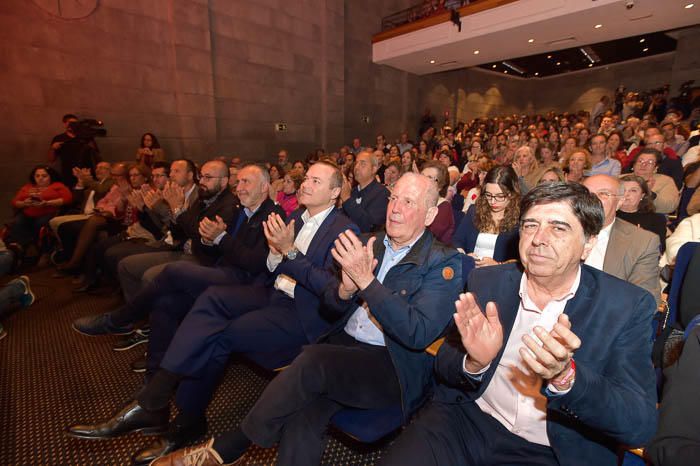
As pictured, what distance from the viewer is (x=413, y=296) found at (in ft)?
5.01

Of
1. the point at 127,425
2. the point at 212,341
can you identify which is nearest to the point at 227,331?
the point at 212,341

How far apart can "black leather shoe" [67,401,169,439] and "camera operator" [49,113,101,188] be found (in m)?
5.32

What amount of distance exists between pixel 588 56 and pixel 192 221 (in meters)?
19.0

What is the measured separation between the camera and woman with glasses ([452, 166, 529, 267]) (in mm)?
2568

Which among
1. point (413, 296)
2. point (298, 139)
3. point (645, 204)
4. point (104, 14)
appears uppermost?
point (104, 14)

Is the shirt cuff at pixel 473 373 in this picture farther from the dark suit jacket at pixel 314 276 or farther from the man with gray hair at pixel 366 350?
the dark suit jacket at pixel 314 276

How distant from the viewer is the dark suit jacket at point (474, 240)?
2.42 meters

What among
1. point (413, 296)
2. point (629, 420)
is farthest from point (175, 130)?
point (629, 420)

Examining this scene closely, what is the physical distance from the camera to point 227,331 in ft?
5.88

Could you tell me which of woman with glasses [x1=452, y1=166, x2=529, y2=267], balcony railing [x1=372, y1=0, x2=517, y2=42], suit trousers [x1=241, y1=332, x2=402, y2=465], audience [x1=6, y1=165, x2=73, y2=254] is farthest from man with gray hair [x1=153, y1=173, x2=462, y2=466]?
balcony railing [x1=372, y1=0, x2=517, y2=42]

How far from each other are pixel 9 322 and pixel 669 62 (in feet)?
75.2

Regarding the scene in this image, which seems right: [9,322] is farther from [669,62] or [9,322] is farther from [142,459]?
[669,62]

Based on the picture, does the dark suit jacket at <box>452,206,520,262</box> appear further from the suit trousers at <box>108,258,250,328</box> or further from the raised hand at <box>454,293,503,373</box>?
the suit trousers at <box>108,258,250,328</box>

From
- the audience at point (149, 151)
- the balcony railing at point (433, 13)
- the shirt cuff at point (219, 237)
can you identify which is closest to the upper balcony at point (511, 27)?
the balcony railing at point (433, 13)
